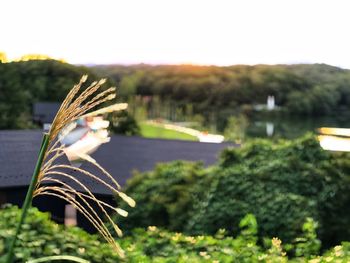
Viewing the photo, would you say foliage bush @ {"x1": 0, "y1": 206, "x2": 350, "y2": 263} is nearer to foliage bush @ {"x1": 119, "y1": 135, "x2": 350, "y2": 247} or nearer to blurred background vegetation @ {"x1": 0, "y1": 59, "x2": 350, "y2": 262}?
blurred background vegetation @ {"x1": 0, "y1": 59, "x2": 350, "y2": 262}

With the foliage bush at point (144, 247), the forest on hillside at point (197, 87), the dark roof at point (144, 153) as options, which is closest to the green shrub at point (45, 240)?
the foliage bush at point (144, 247)

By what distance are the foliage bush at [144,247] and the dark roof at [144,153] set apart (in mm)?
4576

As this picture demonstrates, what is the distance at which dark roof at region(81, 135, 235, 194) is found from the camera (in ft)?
22.4

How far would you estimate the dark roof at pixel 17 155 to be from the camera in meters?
5.33

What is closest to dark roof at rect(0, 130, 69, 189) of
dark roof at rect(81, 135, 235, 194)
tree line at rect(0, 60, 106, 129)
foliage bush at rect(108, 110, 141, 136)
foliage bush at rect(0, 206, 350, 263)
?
dark roof at rect(81, 135, 235, 194)

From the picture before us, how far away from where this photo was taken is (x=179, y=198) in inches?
150

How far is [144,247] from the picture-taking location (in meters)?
1.84

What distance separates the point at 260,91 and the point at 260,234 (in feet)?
38.8

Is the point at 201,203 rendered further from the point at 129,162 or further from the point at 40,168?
the point at 129,162

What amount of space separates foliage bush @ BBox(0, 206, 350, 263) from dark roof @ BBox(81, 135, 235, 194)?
15.0 ft

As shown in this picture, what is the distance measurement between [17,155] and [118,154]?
1.52m

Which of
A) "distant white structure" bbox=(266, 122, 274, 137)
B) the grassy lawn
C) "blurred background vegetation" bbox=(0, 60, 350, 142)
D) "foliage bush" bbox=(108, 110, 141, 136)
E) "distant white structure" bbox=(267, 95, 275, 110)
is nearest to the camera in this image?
"blurred background vegetation" bbox=(0, 60, 350, 142)

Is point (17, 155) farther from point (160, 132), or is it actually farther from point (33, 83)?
point (160, 132)

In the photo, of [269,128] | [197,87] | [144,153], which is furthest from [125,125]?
[144,153]
